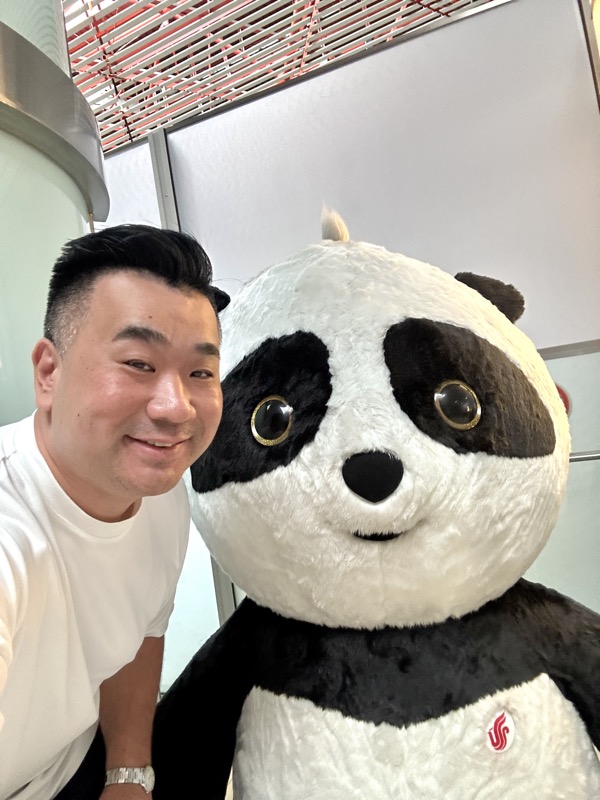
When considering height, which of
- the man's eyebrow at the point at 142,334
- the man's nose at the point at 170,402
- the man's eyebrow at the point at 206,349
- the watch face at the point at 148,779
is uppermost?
the man's eyebrow at the point at 142,334

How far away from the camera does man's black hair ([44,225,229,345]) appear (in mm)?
661

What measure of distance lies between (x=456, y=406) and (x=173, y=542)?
18.1 inches

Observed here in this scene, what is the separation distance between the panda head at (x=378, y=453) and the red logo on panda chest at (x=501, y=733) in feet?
0.45

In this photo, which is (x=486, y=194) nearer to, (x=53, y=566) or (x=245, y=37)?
(x=53, y=566)

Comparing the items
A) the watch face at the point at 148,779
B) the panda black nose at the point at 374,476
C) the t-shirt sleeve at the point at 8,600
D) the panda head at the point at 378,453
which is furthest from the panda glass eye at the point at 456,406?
the watch face at the point at 148,779

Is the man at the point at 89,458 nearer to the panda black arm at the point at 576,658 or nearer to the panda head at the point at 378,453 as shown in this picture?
the panda head at the point at 378,453

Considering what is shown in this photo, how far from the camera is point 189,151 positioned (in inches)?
72.6

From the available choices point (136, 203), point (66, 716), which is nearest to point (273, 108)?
point (136, 203)

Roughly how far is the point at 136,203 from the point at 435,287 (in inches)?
51.9

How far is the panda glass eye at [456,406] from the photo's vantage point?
30.9 inches

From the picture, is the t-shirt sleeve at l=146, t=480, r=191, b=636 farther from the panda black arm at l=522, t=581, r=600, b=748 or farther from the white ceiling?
the white ceiling

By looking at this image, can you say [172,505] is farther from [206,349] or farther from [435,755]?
[435,755]

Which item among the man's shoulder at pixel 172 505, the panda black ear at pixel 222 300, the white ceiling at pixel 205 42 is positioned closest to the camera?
the man's shoulder at pixel 172 505

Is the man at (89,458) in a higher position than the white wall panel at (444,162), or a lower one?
lower
